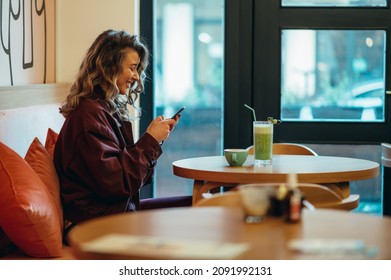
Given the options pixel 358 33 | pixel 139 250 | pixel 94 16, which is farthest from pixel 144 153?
pixel 358 33

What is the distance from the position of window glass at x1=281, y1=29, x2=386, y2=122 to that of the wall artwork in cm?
123

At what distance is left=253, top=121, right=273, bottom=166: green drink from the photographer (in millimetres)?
2828

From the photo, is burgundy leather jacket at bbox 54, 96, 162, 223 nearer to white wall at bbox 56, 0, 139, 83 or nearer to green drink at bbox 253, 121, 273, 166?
green drink at bbox 253, 121, 273, 166

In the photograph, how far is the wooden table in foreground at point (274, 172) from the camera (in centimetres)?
266

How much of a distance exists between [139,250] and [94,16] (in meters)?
2.87

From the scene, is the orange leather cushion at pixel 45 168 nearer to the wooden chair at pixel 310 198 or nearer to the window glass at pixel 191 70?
the wooden chair at pixel 310 198

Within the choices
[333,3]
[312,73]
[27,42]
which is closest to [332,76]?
[312,73]

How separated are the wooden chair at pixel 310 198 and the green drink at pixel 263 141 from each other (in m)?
0.62

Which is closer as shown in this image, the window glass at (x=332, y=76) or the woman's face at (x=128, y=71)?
the woman's face at (x=128, y=71)

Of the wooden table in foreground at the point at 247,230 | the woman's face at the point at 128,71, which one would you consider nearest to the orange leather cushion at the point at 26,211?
the woman's face at the point at 128,71

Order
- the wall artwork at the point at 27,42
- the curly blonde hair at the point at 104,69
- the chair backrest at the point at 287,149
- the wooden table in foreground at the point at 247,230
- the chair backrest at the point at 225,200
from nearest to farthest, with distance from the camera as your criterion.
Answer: the wooden table in foreground at the point at 247,230 < the chair backrest at the point at 225,200 < the curly blonde hair at the point at 104,69 < the wall artwork at the point at 27,42 < the chair backrest at the point at 287,149

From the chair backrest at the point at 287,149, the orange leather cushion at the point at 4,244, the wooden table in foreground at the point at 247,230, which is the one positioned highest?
the wooden table in foreground at the point at 247,230

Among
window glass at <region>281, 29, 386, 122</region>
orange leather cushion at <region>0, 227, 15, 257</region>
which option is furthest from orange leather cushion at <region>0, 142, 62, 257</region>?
window glass at <region>281, 29, 386, 122</region>
